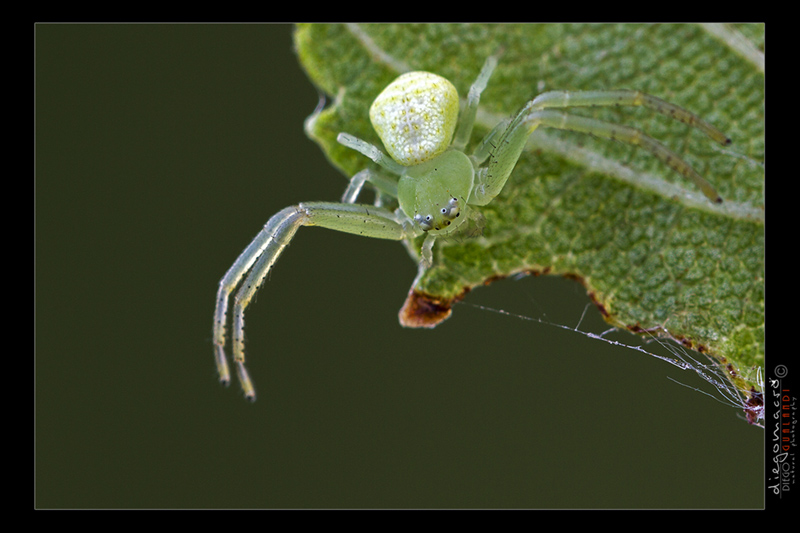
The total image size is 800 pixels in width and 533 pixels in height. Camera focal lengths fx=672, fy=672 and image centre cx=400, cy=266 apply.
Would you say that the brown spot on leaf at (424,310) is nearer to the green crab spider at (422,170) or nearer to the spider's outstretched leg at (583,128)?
the green crab spider at (422,170)

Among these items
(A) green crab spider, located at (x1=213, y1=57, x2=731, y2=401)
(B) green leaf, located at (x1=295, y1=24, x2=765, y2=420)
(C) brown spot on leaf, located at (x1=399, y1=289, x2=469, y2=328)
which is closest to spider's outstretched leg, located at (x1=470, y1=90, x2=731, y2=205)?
(A) green crab spider, located at (x1=213, y1=57, x2=731, y2=401)

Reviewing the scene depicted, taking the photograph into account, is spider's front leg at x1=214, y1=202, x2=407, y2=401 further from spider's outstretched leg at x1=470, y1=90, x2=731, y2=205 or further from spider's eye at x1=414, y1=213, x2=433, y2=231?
spider's outstretched leg at x1=470, y1=90, x2=731, y2=205

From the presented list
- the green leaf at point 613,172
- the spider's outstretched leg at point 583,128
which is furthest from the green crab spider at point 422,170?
the green leaf at point 613,172

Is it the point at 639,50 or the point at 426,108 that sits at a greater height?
the point at 639,50

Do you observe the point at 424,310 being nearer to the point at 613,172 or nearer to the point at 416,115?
the point at 416,115

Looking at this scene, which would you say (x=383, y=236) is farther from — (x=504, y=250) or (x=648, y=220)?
(x=648, y=220)
